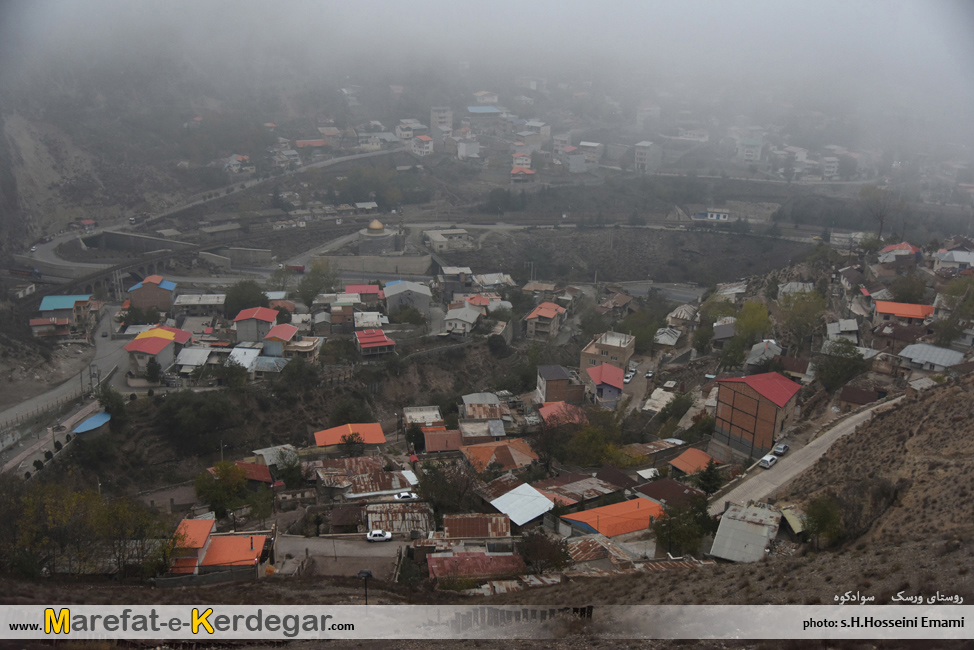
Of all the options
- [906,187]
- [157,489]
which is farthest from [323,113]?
[157,489]

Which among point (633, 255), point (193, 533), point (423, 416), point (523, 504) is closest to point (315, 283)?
point (423, 416)

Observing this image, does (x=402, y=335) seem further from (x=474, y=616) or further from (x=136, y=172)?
(x=136, y=172)

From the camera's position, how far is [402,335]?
23.3 m

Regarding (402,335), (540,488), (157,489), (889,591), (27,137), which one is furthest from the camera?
(27,137)

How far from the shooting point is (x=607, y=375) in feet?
61.8

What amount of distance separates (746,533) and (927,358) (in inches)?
369

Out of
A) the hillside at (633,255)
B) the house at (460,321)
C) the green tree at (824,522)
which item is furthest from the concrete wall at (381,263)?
the green tree at (824,522)

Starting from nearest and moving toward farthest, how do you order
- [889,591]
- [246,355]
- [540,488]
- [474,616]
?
[889,591]
[474,616]
[540,488]
[246,355]

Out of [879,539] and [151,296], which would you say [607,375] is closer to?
[879,539]

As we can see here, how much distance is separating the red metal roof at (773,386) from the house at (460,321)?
1060cm

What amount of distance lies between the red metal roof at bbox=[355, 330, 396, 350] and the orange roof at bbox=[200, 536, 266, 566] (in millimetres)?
11950

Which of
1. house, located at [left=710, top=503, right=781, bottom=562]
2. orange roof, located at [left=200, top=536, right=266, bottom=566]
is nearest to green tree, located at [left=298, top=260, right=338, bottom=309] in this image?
orange roof, located at [left=200, top=536, right=266, bottom=566]

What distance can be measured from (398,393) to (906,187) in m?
35.2

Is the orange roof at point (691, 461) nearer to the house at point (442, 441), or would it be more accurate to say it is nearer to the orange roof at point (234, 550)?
the house at point (442, 441)
